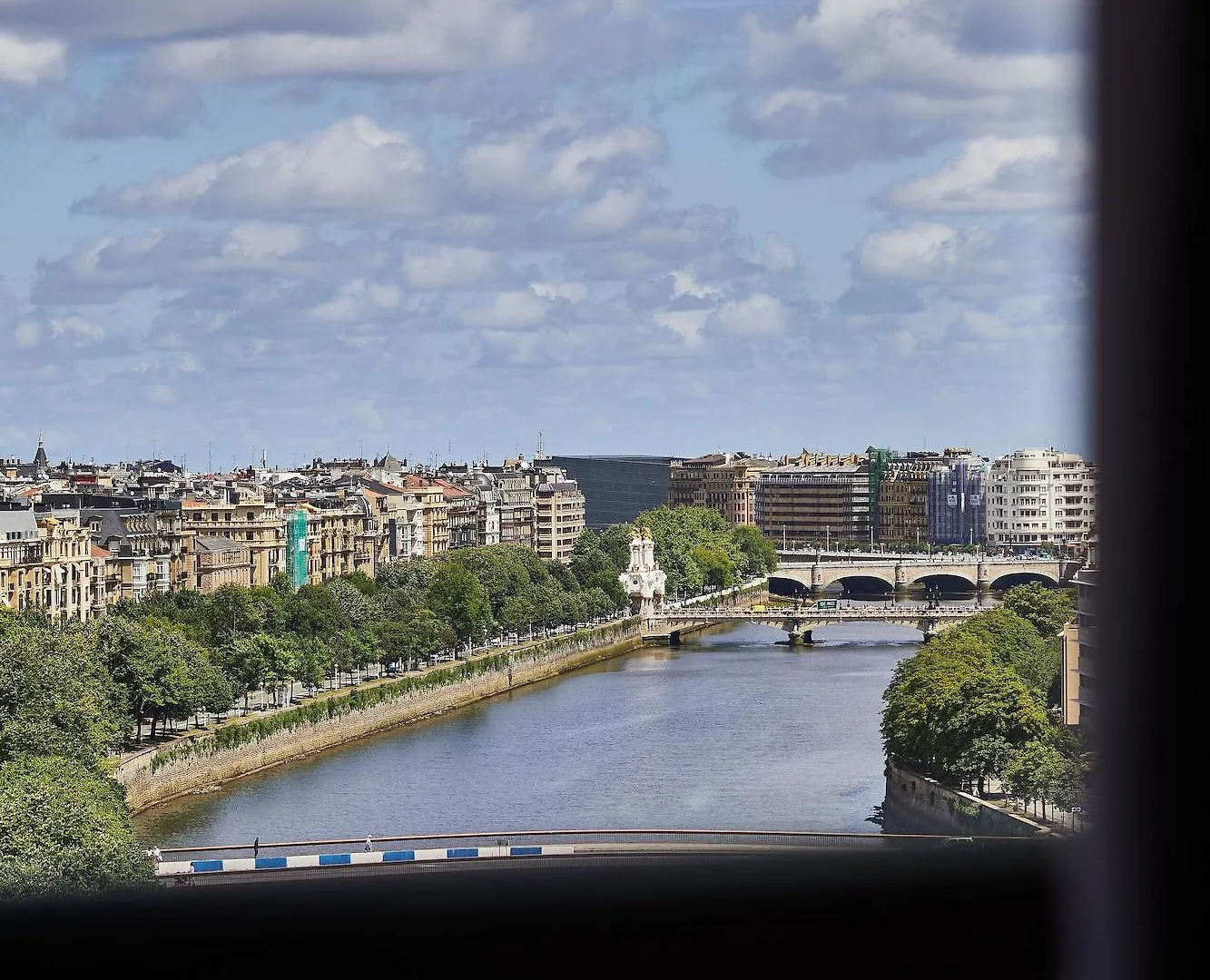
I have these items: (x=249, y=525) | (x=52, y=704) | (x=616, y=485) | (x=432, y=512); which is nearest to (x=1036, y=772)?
(x=52, y=704)

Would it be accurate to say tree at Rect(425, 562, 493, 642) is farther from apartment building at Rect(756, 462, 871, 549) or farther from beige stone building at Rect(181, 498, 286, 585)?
apartment building at Rect(756, 462, 871, 549)

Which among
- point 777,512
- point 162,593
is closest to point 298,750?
point 162,593

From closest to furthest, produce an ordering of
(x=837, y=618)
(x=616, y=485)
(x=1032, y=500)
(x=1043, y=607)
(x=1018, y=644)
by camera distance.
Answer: (x=1018, y=644) → (x=1043, y=607) → (x=837, y=618) → (x=1032, y=500) → (x=616, y=485)

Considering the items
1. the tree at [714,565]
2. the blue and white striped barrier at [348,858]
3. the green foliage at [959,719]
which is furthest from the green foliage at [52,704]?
the tree at [714,565]

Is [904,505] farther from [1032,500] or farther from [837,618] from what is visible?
[837,618]

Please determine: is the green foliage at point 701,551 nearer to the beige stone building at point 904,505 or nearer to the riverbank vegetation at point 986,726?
the beige stone building at point 904,505

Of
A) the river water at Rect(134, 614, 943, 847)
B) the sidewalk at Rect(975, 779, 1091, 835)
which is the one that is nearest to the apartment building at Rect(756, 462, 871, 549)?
the river water at Rect(134, 614, 943, 847)
